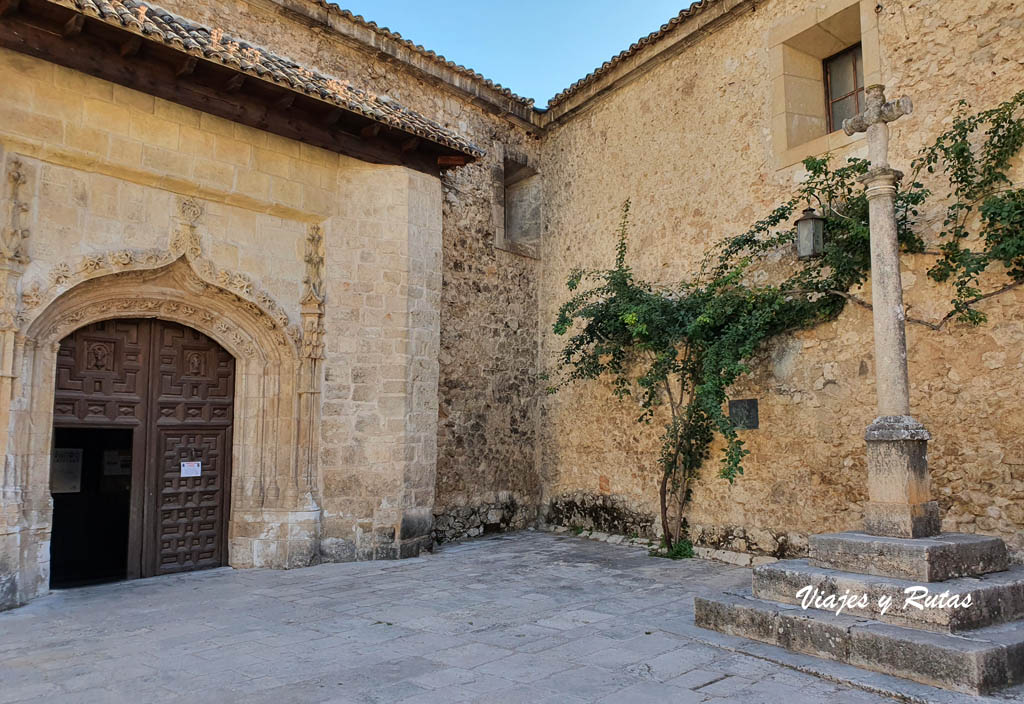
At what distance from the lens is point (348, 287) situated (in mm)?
8102

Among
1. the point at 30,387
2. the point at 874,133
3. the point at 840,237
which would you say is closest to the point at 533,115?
the point at 840,237

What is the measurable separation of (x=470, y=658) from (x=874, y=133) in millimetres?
4537

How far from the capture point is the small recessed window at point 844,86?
7.63m

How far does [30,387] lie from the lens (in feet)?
19.6

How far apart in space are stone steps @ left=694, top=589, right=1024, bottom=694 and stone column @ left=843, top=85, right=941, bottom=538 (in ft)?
2.46

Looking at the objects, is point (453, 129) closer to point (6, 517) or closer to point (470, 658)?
point (6, 517)

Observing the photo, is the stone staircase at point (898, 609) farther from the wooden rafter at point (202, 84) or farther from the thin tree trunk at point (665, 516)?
the wooden rafter at point (202, 84)

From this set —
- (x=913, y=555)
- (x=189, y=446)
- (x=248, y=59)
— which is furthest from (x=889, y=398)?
(x=189, y=446)

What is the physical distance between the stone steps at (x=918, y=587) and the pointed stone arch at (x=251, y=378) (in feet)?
15.9

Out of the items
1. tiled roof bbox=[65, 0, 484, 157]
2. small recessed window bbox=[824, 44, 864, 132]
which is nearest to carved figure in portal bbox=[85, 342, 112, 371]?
tiled roof bbox=[65, 0, 484, 157]

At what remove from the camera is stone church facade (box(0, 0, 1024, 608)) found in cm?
602

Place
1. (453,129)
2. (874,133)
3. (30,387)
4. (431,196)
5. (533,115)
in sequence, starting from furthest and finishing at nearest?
(533,115) → (453,129) → (431,196) → (30,387) → (874,133)

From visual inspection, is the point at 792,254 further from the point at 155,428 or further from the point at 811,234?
the point at 155,428

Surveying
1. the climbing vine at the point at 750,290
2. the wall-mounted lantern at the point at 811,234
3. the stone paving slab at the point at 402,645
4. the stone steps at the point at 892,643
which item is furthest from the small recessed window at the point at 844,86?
the stone steps at the point at 892,643
